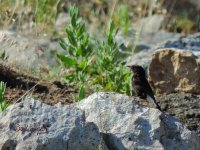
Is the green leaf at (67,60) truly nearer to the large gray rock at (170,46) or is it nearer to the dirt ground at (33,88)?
the dirt ground at (33,88)

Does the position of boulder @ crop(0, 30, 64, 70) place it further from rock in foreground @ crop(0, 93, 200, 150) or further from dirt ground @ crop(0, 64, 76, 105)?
rock in foreground @ crop(0, 93, 200, 150)

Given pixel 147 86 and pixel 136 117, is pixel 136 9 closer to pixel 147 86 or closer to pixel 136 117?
pixel 147 86

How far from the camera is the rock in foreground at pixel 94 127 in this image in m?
4.66

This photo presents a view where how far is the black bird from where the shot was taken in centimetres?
585

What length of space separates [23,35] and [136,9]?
16.3ft

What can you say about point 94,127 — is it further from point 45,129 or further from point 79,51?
point 79,51

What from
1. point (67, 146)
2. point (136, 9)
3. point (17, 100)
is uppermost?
point (136, 9)

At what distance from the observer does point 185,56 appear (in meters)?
6.82

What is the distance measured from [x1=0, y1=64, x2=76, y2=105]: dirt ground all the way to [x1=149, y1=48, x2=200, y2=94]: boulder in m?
0.82

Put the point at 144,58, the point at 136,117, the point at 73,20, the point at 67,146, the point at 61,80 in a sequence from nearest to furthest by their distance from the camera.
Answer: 1. the point at 67,146
2. the point at 136,117
3. the point at 73,20
4. the point at 61,80
5. the point at 144,58

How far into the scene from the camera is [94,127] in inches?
189

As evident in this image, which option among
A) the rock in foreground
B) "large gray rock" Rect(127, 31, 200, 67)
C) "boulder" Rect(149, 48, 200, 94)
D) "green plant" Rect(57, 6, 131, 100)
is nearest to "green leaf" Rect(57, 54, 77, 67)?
"green plant" Rect(57, 6, 131, 100)

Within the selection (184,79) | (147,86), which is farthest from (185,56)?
(147,86)

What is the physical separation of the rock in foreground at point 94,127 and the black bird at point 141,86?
60cm
